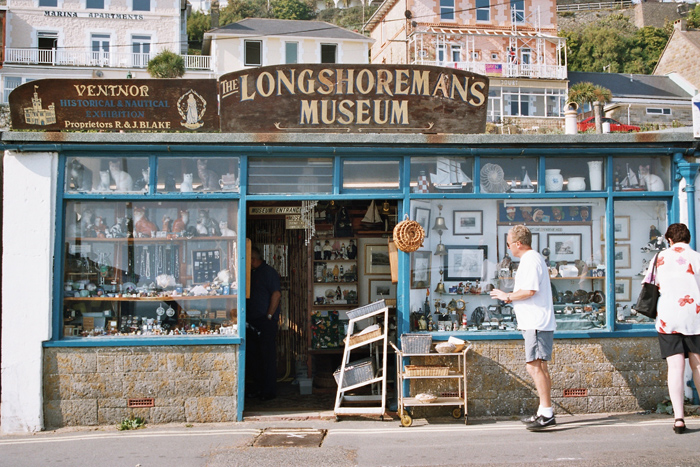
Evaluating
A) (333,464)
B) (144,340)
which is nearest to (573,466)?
(333,464)

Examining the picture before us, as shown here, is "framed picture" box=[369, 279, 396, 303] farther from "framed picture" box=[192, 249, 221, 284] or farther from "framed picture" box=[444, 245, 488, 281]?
"framed picture" box=[192, 249, 221, 284]

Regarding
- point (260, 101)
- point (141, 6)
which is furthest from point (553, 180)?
point (141, 6)

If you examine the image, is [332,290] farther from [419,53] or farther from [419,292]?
[419,53]

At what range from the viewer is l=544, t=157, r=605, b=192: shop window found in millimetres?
7805

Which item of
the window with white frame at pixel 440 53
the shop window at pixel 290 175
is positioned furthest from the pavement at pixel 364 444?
the window with white frame at pixel 440 53

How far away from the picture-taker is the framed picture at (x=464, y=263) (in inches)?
310

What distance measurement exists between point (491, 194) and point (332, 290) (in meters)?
3.44

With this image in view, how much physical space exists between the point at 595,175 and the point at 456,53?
35067mm

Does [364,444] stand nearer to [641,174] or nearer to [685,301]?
[685,301]

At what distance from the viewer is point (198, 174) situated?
7520mm

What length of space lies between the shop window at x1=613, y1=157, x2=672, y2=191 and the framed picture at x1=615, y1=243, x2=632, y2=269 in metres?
0.73

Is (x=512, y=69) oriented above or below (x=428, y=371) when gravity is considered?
above

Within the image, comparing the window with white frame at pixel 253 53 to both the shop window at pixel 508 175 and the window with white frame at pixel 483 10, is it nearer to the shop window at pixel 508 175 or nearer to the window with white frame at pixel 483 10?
the window with white frame at pixel 483 10

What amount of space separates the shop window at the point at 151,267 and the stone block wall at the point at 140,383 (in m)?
0.31
